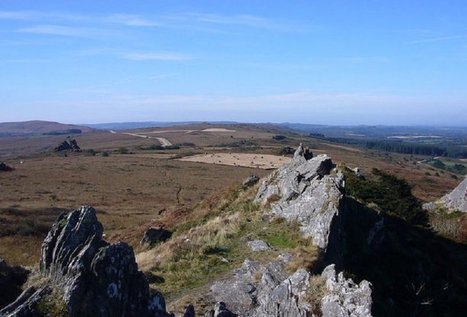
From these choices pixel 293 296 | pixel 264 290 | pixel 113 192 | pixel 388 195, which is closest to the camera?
pixel 293 296

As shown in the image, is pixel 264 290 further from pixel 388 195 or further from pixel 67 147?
pixel 67 147

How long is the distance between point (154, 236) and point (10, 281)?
14747mm

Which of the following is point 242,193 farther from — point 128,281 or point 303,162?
point 128,281

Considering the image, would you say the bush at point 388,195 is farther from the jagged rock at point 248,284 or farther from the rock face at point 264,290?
the rock face at point 264,290

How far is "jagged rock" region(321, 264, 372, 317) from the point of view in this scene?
14.1m

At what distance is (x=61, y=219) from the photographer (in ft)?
48.8

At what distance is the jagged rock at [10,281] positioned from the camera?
13034mm

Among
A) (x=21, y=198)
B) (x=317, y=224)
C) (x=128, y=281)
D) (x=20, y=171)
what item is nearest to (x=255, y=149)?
(x=20, y=171)

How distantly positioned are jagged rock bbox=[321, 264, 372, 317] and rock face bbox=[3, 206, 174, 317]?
477 cm

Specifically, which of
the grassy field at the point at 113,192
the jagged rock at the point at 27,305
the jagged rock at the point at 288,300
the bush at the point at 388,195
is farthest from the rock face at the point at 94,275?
the bush at the point at 388,195

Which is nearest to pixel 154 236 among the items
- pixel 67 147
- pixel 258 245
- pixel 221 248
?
pixel 221 248

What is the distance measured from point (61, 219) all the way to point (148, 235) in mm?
13708

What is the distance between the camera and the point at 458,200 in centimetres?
4344

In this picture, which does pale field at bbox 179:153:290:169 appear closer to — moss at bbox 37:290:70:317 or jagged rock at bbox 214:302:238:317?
jagged rock at bbox 214:302:238:317
